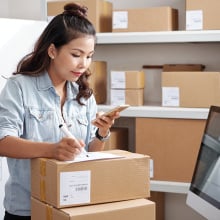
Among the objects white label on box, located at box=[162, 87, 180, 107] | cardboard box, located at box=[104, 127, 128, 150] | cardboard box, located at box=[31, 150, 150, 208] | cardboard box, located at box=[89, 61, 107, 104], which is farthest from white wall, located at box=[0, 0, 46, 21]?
cardboard box, located at box=[31, 150, 150, 208]

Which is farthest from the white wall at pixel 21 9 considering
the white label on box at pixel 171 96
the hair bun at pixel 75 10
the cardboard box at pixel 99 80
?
the hair bun at pixel 75 10

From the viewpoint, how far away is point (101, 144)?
5.90ft

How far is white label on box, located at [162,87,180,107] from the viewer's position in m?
2.77

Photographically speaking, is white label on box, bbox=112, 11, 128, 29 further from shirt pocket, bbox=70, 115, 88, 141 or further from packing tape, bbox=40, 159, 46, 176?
packing tape, bbox=40, 159, 46, 176

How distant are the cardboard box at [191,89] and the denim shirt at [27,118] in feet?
3.59

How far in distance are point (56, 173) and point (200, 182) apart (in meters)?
0.49

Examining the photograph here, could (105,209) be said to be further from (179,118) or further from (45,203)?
(179,118)

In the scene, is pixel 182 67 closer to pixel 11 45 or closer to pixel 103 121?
pixel 11 45

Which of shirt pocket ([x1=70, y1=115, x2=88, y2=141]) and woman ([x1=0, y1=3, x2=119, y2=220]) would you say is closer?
woman ([x1=0, y1=3, x2=119, y2=220])

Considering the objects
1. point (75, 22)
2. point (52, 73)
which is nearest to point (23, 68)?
point (52, 73)

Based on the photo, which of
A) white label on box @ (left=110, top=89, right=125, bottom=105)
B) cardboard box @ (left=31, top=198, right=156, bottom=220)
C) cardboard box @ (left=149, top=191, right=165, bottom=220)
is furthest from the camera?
cardboard box @ (left=149, top=191, right=165, bottom=220)

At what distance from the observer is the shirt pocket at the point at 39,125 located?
66.6 inches

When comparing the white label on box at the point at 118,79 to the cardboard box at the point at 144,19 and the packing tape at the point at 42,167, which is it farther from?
the packing tape at the point at 42,167

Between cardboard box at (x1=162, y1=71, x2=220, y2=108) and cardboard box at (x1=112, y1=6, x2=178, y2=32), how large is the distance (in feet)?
0.89
